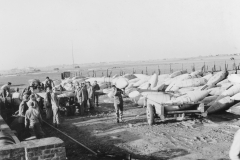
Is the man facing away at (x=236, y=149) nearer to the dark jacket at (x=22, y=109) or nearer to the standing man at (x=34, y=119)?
the standing man at (x=34, y=119)

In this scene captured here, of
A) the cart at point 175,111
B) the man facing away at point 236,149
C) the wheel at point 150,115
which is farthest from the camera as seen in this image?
the wheel at point 150,115

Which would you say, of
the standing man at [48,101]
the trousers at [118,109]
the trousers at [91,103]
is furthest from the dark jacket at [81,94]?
the trousers at [118,109]

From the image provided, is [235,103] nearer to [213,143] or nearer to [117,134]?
[213,143]

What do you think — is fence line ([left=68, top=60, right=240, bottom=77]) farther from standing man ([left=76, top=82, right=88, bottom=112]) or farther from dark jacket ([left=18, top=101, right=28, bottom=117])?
dark jacket ([left=18, top=101, right=28, bottom=117])

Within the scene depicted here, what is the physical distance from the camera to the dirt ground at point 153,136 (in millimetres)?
6977

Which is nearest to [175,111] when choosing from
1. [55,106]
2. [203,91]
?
[203,91]

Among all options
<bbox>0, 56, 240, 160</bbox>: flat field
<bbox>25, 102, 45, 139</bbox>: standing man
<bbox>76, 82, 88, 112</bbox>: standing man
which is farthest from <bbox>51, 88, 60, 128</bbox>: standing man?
<bbox>25, 102, 45, 139</bbox>: standing man

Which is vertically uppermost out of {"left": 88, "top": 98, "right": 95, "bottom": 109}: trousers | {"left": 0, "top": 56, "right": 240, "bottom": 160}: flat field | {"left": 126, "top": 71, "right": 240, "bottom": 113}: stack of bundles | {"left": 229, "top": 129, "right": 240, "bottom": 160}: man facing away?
{"left": 229, "top": 129, "right": 240, "bottom": 160}: man facing away

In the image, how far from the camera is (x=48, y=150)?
14.0ft

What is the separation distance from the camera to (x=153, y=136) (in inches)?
338

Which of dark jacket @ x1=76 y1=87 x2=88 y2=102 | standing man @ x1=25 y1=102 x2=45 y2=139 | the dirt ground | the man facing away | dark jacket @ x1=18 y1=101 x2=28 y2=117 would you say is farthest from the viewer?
dark jacket @ x1=76 y1=87 x2=88 y2=102

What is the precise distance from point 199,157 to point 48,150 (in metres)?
4.10

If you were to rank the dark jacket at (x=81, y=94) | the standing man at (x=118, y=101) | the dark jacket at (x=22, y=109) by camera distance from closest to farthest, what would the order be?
the dark jacket at (x=22, y=109) → the standing man at (x=118, y=101) → the dark jacket at (x=81, y=94)

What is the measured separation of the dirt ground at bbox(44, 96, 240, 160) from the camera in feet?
22.9
